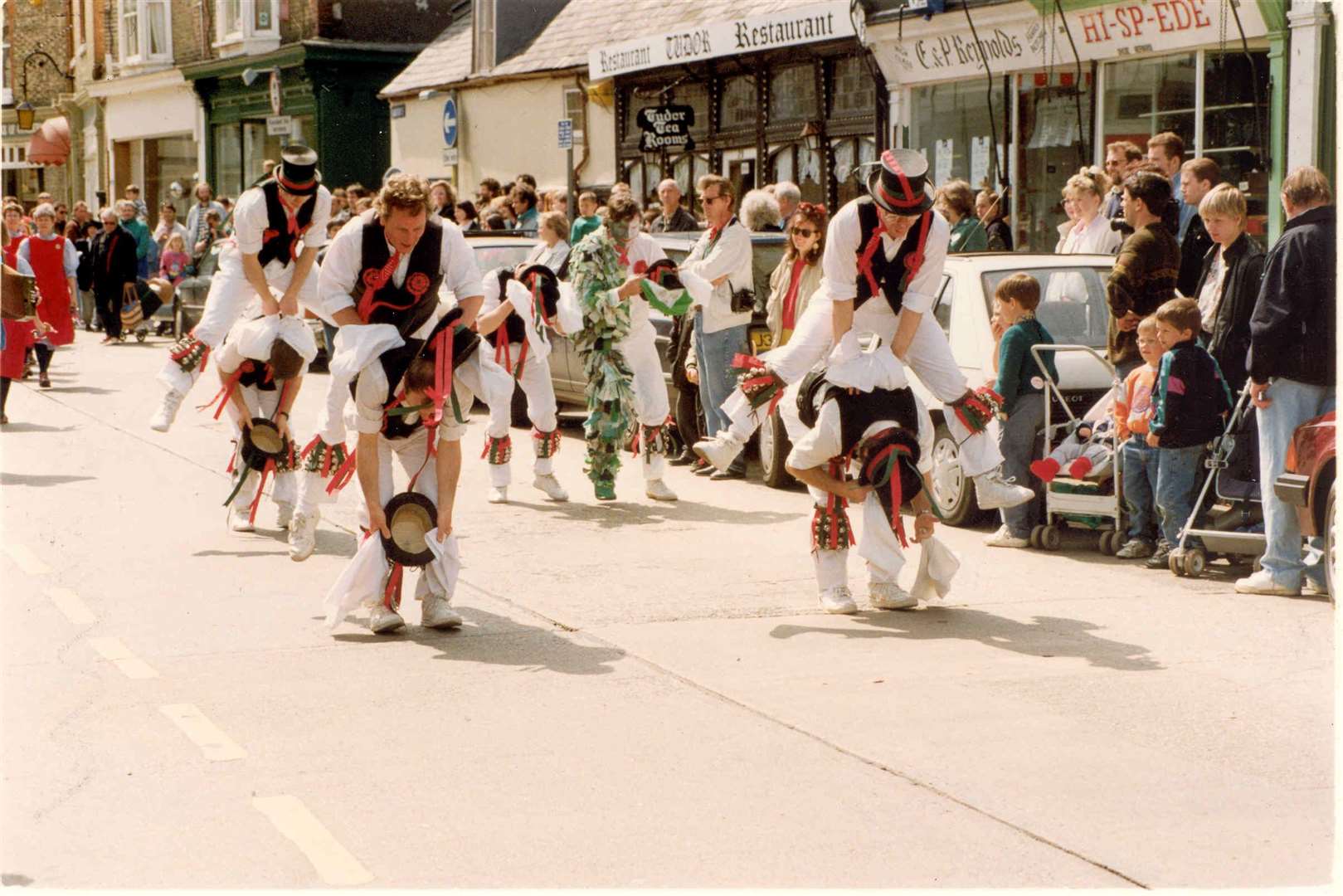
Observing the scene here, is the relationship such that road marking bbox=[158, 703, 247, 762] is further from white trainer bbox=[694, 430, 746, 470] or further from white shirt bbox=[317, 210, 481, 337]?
white trainer bbox=[694, 430, 746, 470]

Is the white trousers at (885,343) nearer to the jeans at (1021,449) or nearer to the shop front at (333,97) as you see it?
the jeans at (1021,449)

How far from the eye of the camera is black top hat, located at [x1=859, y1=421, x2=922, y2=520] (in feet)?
28.2

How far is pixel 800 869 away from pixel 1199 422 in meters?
5.41

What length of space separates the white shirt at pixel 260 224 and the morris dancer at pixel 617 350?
2.19 metres

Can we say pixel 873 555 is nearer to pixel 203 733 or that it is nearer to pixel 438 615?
pixel 438 615

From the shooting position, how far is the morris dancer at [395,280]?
8141 mm

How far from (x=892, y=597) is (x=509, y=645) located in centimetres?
182

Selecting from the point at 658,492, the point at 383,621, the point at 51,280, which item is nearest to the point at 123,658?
the point at 383,621

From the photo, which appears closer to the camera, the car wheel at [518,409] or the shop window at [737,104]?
the car wheel at [518,409]

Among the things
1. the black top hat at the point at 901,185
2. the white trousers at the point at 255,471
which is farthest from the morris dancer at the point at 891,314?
the white trousers at the point at 255,471

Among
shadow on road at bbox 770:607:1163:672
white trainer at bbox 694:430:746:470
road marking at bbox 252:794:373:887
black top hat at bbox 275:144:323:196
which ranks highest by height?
black top hat at bbox 275:144:323:196

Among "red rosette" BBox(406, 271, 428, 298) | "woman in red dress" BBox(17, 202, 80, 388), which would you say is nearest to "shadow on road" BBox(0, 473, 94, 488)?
"red rosette" BBox(406, 271, 428, 298)

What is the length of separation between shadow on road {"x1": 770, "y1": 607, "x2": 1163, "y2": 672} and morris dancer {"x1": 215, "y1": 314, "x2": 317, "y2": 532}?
3726 millimetres

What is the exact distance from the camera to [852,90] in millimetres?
23734
